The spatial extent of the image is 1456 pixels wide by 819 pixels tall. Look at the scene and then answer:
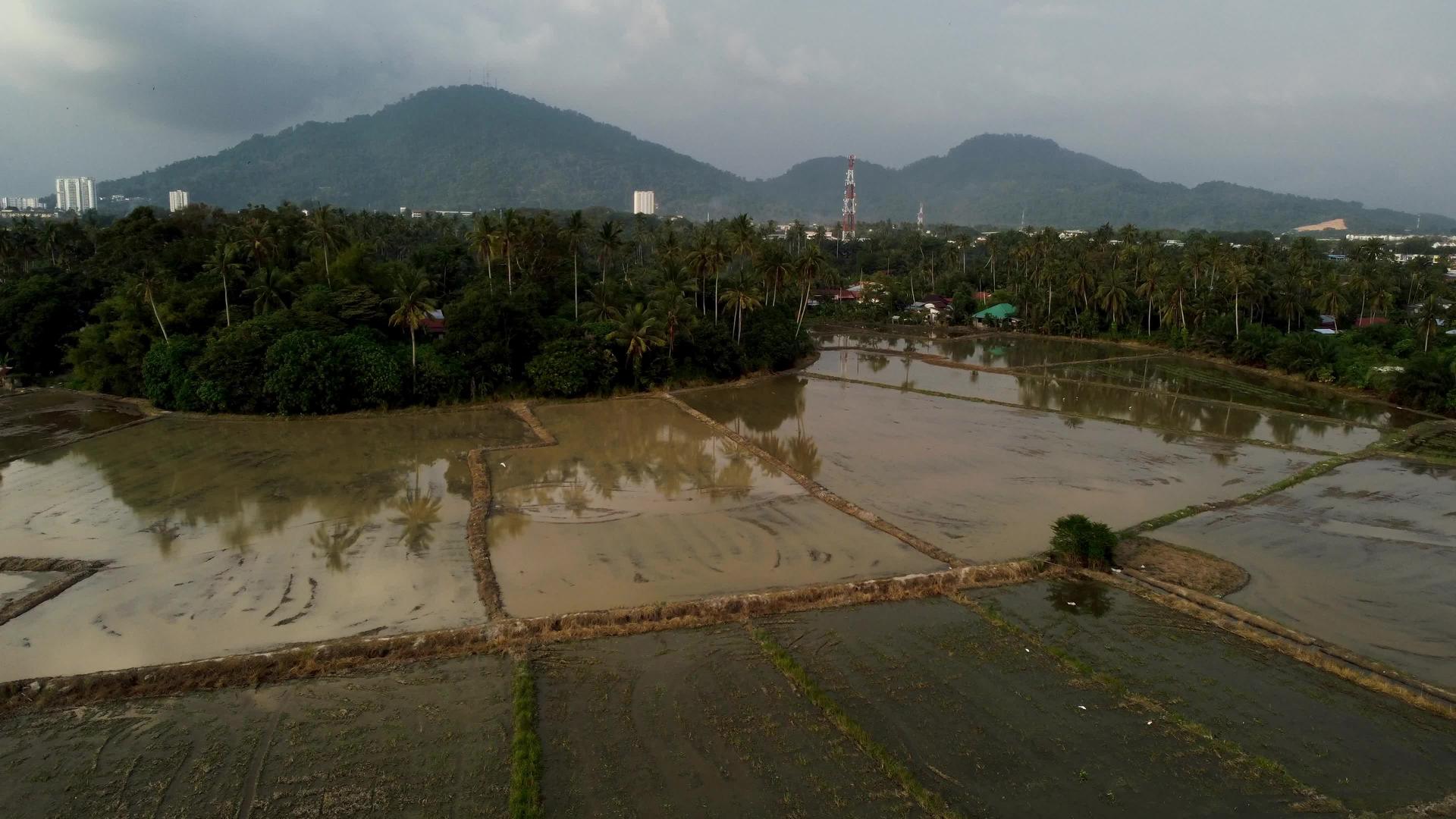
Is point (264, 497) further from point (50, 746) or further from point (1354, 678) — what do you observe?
point (1354, 678)

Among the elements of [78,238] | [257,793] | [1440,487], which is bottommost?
[257,793]

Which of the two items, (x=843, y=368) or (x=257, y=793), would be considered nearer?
(x=257, y=793)

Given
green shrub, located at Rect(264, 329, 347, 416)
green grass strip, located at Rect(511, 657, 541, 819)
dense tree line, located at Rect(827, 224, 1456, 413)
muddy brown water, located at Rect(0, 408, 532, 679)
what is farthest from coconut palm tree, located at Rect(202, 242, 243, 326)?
dense tree line, located at Rect(827, 224, 1456, 413)

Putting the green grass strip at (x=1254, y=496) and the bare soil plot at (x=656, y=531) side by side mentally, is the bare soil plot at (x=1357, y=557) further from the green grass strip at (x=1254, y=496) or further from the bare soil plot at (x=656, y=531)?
the bare soil plot at (x=656, y=531)

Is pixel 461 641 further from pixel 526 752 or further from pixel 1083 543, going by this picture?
pixel 1083 543

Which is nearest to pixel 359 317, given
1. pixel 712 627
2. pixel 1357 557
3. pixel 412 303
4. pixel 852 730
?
pixel 412 303

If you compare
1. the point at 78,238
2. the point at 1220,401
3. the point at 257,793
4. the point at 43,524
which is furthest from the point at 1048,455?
the point at 78,238
